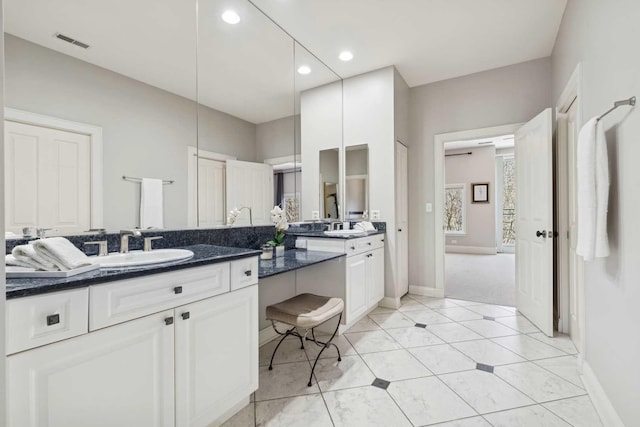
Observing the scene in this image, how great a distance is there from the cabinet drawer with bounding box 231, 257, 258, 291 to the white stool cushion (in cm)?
43

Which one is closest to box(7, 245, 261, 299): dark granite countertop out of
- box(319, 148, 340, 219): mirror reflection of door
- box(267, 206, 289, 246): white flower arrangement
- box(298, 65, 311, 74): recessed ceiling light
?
box(267, 206, 289, 246): white flower arrangement

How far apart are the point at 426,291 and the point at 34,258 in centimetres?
368

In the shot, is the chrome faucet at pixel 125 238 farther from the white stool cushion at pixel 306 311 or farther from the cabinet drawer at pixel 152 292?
the white stool cushion at pixel 306 311

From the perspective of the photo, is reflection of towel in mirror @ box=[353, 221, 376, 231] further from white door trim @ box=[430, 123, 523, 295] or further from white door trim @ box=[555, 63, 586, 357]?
white door trim @ box=[555, 63, 586, 357]

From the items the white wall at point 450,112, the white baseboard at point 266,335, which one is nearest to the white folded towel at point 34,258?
the white baseboard at point 266,335

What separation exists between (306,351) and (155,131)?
1.92 metres

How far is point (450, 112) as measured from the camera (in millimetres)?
3562

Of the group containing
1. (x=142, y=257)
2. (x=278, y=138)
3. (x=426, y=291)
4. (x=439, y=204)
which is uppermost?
(x=278, y=138)

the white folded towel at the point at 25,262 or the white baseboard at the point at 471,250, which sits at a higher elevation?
the white folded towel at the point at 25,262

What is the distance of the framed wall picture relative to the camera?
23.5ft

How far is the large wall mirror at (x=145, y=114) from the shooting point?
125cm

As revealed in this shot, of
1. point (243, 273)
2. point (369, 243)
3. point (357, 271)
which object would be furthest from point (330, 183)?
point (243, 273)

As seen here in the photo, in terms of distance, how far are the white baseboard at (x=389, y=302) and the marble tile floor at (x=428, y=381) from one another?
47 cm

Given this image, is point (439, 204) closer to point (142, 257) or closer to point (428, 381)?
point (428, 381)
